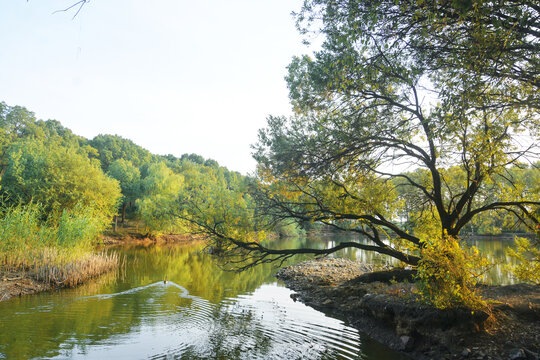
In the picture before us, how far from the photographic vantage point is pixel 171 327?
27.1 ft

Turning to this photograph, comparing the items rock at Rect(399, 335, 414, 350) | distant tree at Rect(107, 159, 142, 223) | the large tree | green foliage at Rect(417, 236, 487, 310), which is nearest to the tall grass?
the large tree

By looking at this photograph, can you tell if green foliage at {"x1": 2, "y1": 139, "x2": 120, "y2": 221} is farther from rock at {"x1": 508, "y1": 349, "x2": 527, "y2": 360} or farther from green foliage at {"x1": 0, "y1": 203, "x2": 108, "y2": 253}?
rock at {"x1": 508, "y1": 349, "x2": 527, "y2": 360}

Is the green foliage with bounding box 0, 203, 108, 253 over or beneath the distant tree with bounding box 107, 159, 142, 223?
beneath

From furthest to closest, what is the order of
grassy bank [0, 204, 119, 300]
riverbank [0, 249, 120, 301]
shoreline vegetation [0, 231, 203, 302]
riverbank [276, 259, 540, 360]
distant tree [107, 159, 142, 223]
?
distant tree [107, 159, 142, 223], grassy bank [0, 204, 119, 300], shoreline vegetation [0, 231, 203, 302], riverbank [0, 249, 120, 301], riverbank [276, 259, 540, 360]

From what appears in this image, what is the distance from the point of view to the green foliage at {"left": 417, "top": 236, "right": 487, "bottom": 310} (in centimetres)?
607

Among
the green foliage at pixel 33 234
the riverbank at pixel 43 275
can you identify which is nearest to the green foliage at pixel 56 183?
the green foliage at pixel 33 234

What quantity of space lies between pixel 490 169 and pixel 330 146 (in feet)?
13.6

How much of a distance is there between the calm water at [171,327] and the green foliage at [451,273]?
1807 mm

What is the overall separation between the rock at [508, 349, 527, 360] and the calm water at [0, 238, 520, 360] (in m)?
2.21

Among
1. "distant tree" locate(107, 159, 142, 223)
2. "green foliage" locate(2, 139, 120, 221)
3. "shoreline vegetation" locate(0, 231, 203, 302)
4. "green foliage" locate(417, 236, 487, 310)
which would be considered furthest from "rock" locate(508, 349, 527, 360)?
"distant tree" locate(107, 159, 142, 223)

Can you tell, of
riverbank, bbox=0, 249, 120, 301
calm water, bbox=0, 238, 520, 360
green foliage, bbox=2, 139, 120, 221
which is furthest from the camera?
green foliage, bbox=2, 139, 120, 221

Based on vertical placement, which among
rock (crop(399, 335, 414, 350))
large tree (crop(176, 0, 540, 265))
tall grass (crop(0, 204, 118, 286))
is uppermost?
large tree (crop(176, 0, 540, 265))

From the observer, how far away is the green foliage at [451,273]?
6.07 meters

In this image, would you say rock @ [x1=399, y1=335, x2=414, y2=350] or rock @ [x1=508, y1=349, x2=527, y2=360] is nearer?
rock @ [x1=508, y1=349, x2=527, y2=360]
